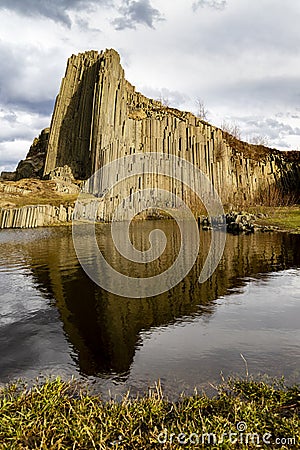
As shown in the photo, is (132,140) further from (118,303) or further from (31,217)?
(118,303)

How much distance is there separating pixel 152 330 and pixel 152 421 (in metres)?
5.28

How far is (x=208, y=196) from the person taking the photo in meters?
104

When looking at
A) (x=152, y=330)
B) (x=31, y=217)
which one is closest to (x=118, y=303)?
(x=152, y=330)

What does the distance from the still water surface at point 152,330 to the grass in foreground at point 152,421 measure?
0.99 meters

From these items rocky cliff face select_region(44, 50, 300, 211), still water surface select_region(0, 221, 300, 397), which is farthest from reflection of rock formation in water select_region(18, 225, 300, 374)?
rocky cliff face select_region(44, 50, 300, 211)

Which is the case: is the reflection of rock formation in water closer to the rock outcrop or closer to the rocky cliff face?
the rock outcrop

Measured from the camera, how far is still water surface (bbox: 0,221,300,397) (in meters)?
7.59

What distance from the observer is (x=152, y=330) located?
34.2 feet

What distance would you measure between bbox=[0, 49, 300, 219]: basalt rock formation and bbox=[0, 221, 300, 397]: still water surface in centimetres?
7151

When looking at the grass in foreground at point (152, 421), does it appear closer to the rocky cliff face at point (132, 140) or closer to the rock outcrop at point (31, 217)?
the rock outcrop at point (31, 217)

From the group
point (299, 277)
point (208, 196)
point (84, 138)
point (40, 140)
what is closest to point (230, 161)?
point (208, 196)

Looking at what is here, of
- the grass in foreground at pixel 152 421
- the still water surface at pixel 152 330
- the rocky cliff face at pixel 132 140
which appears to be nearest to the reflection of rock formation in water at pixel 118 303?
the still water surface at pixel 152 330

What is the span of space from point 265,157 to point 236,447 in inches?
4972

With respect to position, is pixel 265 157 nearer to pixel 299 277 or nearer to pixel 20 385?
pixel 299 277
